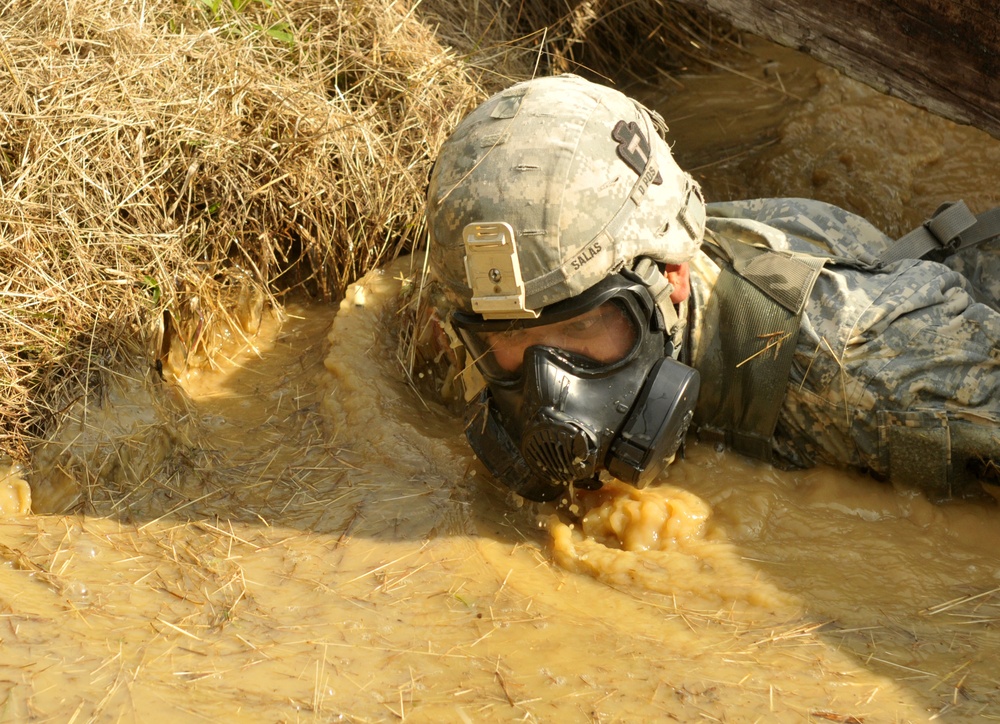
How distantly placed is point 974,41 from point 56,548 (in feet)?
11.5

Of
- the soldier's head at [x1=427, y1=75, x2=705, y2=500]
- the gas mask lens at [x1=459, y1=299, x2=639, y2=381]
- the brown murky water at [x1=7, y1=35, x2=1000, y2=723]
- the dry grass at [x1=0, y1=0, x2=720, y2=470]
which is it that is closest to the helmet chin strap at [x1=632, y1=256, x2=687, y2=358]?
the soldier's head at [x1=427, y1=75, x2=705, y2=500]

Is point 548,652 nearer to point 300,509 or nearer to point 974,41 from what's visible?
point 300,509

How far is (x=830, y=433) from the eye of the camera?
341cm

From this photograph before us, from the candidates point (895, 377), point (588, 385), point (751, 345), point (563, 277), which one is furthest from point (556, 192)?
point (895, 377)

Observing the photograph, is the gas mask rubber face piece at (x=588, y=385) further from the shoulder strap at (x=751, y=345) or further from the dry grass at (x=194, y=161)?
the dry grass at (x=194, y=161)

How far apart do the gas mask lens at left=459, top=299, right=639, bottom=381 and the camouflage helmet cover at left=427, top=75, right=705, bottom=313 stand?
0.33 feet

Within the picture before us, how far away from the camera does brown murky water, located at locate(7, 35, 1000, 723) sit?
8.28 ft

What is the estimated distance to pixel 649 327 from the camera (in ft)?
10.7

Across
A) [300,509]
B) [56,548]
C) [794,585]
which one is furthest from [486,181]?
[56,548]

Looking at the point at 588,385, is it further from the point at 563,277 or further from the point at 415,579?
the point at 415,579

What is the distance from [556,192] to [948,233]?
1.68m

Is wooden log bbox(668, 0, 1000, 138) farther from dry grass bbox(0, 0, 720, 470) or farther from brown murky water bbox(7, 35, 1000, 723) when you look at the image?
brown murky water bbox(7, 35, 1000, 723)

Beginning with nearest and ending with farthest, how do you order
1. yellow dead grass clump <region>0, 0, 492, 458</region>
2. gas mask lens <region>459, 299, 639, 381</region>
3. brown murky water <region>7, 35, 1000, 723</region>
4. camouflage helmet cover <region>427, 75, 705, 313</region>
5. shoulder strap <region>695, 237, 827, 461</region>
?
1. brown murky water <region>7, 35, 1000, 723</region>
2. camouflage helmet cover <region>427, 75, 705, 313</region>
3. gas mask lens <region>459, 299, 639, 381</region>
4. shoulder strap <region>695, 237, 827, 461</region>
5. yellow dead grass clump <region>0, 0, 492, 458</region>

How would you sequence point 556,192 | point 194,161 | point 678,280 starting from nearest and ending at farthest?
point 556,192, point 678,280, point 194,161
